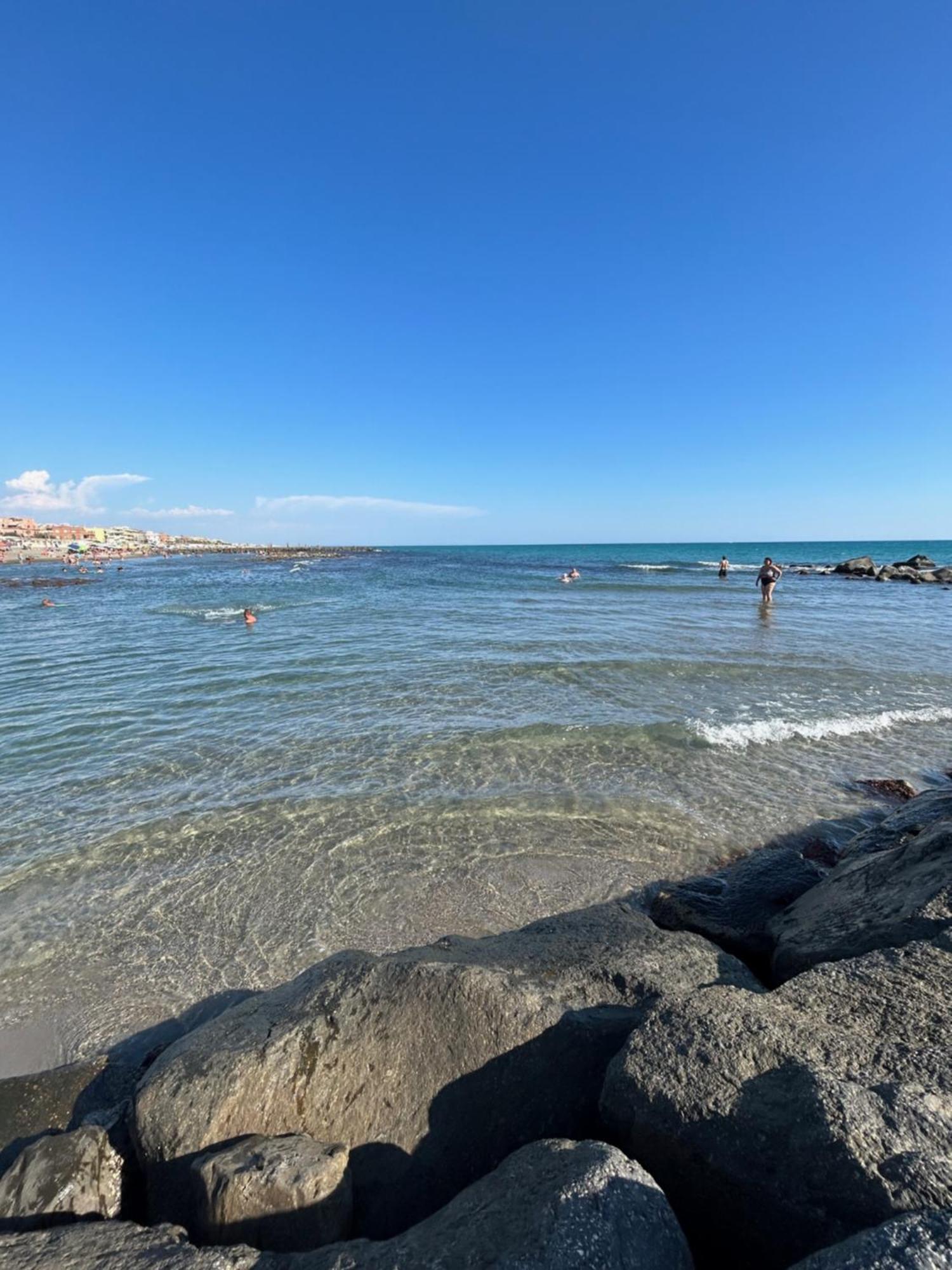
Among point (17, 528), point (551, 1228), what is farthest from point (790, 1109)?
point (17, 528)

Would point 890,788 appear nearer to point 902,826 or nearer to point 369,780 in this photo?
point 902,826

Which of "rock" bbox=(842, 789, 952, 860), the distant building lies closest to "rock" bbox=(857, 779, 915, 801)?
"rock" bbox=(842, 789, 952, 860)

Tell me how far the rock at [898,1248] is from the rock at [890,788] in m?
7.28

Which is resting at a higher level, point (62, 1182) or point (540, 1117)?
point (540, 1117)

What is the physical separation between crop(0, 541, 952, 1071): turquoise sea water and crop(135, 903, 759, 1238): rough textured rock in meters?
1.74

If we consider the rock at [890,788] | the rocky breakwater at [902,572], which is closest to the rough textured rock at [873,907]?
the rock at [890,788]

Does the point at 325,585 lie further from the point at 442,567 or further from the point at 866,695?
the point at 866,695

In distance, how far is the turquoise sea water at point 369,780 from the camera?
199 inches

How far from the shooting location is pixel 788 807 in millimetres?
7207

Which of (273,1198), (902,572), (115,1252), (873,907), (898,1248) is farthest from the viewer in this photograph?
(902,572)

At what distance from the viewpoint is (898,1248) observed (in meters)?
1.49

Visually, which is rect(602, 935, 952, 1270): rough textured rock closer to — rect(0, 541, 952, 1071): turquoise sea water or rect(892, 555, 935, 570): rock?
rect(0, 541, 952, 1071): turquoise sea water

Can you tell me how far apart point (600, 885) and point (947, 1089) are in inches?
144

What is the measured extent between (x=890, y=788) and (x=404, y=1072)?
25.2ft
